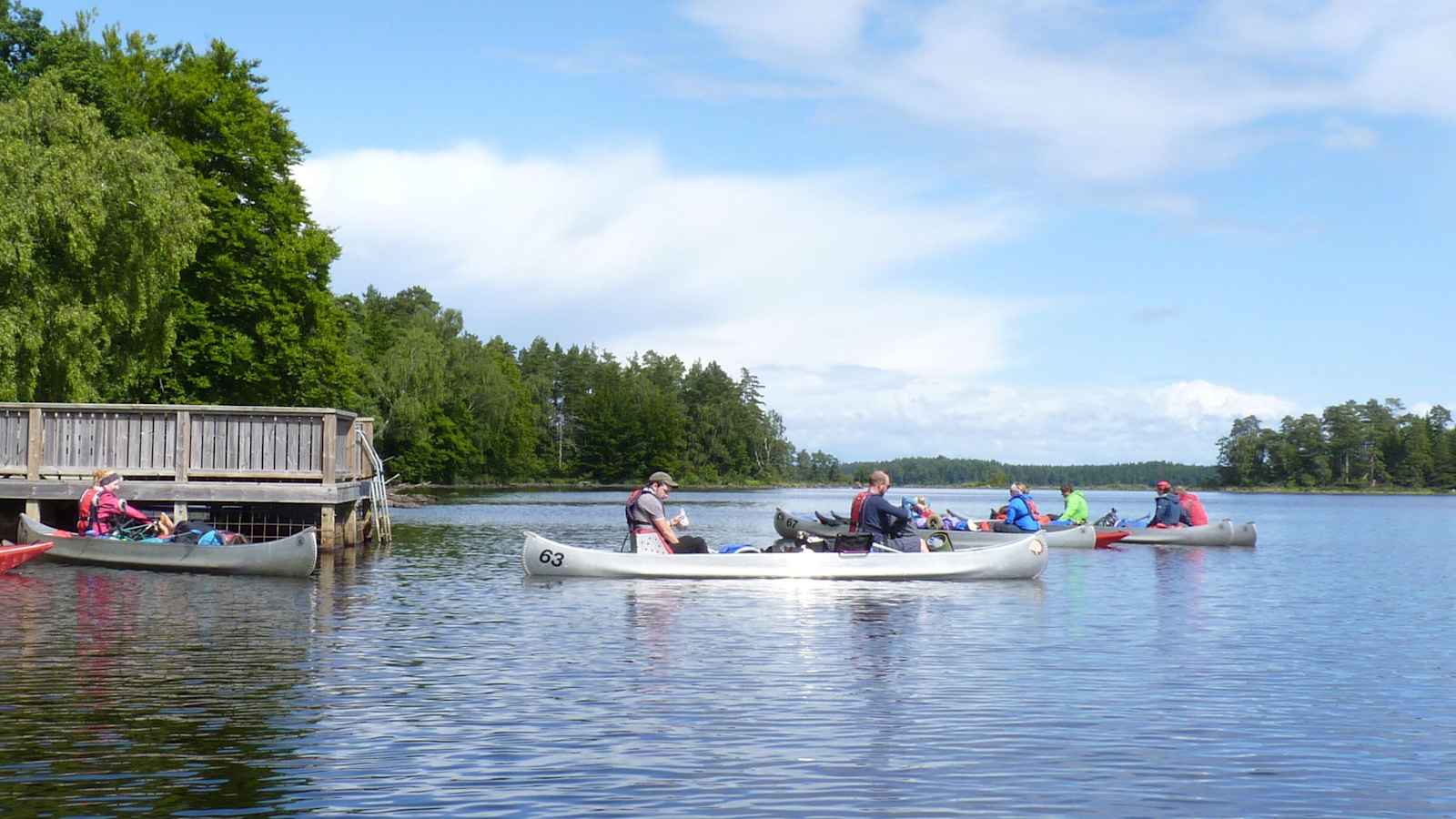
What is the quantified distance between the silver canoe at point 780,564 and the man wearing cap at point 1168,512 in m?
15.3

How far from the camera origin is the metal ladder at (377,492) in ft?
106

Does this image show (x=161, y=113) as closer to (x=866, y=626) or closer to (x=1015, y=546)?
(x=1015, y=546)

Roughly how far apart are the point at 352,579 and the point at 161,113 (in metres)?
29.0

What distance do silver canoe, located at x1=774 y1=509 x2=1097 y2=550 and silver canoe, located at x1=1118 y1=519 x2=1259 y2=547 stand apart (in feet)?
8.55

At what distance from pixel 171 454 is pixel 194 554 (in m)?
3.79

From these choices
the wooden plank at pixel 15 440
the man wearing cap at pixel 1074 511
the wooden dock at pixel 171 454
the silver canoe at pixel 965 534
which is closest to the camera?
the wooden dock at pixel 171 454

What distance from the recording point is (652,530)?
924 inches

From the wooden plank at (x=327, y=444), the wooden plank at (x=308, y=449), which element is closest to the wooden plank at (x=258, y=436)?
the wooden plank at (x=308, y=449)

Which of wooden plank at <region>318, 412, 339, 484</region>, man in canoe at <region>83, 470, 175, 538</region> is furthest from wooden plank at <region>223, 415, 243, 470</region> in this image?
man in canoe at <region>83, 470, 175, 538</region>

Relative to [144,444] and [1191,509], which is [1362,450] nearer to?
[1191,509]

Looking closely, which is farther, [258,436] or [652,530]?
[258,436]

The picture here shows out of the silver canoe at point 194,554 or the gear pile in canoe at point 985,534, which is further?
the gear pile in canoe at point 985,534

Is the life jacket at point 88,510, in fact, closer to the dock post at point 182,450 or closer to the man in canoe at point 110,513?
the man in canoe at point 110,513

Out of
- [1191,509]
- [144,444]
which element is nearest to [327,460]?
[144,444]
